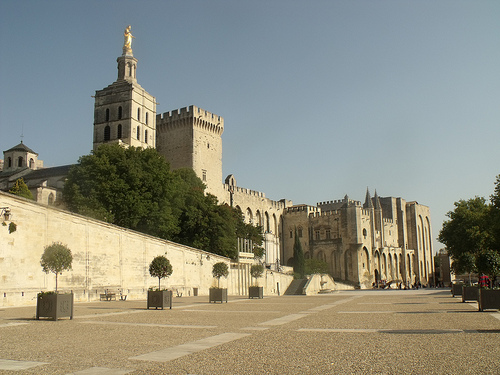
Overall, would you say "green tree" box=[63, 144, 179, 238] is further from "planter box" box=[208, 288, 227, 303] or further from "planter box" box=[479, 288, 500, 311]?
"planter box" box=[479, 288, 500, 311]

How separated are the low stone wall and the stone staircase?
46.1ft

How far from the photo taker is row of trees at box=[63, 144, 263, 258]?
31984 millimetres

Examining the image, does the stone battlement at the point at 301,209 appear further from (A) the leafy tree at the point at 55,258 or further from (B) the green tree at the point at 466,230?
(A) the leafy tree at the point at 55,258

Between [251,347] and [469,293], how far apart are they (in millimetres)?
14539

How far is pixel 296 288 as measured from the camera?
140 feet

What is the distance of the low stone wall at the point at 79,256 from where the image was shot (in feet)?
57.3

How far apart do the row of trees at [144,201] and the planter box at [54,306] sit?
18.6 metres

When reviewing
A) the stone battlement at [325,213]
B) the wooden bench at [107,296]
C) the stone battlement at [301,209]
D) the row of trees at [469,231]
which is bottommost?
the wooden bench at [107,296]

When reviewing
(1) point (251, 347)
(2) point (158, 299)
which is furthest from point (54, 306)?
(1) point (251, 347)

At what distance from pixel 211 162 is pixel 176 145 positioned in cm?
436

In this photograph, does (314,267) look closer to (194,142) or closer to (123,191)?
(194,142)

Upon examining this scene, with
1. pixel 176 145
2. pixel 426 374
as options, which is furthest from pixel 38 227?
pixel 176 145

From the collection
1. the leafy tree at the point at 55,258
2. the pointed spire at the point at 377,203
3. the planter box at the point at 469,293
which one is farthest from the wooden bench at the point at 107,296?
the pointed spire at the point at 377,203

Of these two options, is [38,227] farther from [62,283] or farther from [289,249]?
[289,249]
